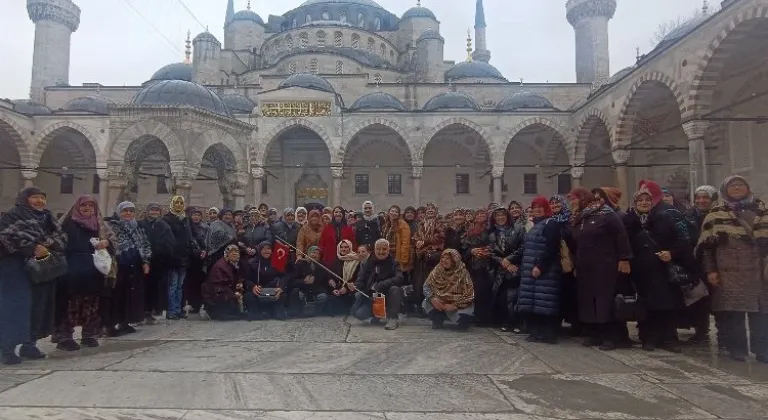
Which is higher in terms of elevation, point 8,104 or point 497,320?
point 8,104

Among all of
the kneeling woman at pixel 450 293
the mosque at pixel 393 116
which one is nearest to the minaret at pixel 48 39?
the mosque at pixel 393 116

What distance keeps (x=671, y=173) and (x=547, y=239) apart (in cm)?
1641

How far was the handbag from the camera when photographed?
362 centimetres

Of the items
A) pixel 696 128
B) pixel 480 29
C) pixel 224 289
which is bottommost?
pixel 224 289

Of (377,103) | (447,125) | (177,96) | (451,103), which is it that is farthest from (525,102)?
(177,96)

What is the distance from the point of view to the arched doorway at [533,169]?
825 inches

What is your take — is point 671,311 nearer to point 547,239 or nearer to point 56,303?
point 547,239

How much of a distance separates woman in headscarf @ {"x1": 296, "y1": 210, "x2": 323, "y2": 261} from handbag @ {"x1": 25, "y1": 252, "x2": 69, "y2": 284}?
2514 mm

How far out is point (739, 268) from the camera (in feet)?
12.4

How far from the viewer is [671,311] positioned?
13.9ft

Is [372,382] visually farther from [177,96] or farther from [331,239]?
[177,96]

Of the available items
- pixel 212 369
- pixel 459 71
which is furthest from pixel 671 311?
pixel 459 71

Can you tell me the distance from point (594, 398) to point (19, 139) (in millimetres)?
21271

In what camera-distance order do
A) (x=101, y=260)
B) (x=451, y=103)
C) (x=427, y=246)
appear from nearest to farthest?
(x=101, y=260)
(x=427, y=246)
(x=451, y=103)
